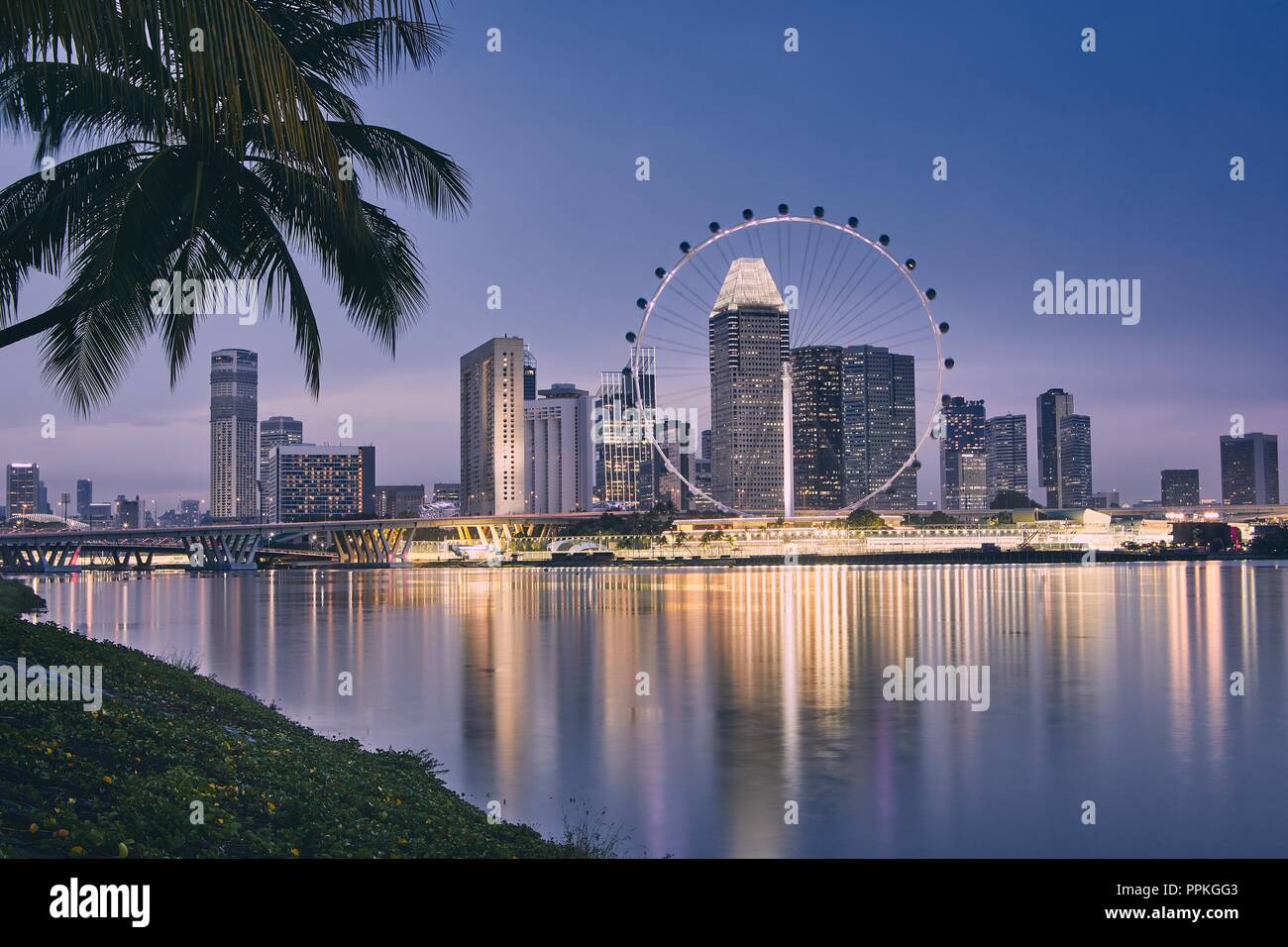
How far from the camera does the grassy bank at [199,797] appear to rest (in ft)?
31.6

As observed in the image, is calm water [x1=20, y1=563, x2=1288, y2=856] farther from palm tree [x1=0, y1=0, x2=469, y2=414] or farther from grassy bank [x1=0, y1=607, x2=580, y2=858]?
palm tree [x1=0, y1=0, x2=469, y2=414]

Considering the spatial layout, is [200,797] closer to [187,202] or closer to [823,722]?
[187,202]

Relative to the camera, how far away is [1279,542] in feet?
638

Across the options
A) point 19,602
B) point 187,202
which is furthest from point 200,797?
point 19,602

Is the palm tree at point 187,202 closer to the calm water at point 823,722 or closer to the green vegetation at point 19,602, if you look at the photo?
the calm water at point 823,722

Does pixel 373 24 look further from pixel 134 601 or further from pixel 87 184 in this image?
pixel 134 601

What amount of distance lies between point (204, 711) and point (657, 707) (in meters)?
10.1

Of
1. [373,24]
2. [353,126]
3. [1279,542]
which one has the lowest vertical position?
[1279,542]

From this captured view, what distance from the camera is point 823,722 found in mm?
22484

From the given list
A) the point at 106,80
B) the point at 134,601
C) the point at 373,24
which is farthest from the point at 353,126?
the point at 134,601

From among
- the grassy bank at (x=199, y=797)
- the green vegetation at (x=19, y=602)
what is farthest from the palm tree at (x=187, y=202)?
the green vegetation at (x=19, y=602)

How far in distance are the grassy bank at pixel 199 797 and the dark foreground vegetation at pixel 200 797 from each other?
2 cm

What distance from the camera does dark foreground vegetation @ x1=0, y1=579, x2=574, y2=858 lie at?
9625 millimetres
